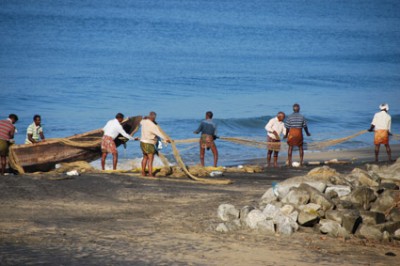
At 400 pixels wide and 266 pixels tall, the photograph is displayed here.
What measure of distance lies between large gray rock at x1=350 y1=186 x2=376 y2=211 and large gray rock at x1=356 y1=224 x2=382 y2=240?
2.59 ft

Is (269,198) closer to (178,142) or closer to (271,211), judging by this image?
(271,211)

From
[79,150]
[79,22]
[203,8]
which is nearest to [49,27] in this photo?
[79,22]

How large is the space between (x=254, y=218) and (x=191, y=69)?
118 feet

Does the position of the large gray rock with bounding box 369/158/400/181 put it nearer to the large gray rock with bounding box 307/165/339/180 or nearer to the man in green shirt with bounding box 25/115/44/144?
the large gray rock with bounding box 307/165/339/180

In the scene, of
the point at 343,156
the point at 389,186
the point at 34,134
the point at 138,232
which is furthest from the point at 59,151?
the point at 343,156

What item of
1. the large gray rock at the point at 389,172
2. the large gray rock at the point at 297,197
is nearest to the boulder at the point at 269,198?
the large gray rock at the point at 297,197

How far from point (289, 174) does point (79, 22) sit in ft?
186

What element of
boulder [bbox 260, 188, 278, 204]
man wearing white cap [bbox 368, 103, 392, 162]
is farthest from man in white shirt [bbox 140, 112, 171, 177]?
man wearing white cap [bbox 368, 103, 392, 162]

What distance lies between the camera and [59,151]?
16.2m

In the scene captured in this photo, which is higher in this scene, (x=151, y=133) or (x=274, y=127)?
(x=274, y=127)

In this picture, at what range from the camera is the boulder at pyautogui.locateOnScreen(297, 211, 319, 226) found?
10.3 metres

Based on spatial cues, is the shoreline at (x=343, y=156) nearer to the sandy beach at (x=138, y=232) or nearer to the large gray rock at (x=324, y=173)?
the large gray rock at (x=324, y=173)

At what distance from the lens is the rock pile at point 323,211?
402 inches

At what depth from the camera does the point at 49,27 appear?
64.6 meters
